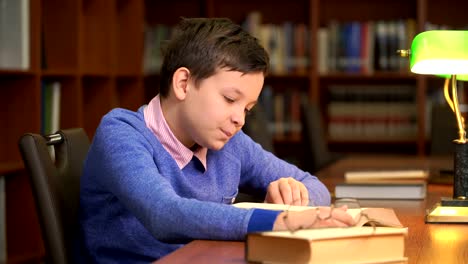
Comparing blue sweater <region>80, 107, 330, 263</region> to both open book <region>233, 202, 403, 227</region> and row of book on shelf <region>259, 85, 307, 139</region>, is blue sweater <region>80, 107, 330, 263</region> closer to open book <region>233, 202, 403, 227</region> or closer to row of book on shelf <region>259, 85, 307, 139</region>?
open book <region>233, 202, 403, 227</region>

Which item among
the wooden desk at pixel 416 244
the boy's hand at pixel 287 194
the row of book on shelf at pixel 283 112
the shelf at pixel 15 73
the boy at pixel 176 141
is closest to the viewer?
the wooden desk at pixel 416 244

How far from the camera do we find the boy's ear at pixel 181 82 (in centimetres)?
166

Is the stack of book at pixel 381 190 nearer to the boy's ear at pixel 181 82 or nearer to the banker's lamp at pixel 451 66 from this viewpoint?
the banker's lamp at pixel 451 66

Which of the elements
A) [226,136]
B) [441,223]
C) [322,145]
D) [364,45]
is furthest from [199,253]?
[364,45]

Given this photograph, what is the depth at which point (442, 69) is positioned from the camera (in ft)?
6.13

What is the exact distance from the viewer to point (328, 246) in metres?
1.19

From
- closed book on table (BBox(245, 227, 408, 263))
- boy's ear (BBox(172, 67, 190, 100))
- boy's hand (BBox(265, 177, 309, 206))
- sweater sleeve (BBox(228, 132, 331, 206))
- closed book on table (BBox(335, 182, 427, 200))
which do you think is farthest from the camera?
closed book on table (BBox(335, 182, 427, 200))

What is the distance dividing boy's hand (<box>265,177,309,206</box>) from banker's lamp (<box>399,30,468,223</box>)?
24 cm

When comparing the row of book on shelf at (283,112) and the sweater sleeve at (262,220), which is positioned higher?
the sweater sleeve at (262,220)

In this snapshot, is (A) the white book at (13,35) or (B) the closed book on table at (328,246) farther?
(A) the white book at (13,35)

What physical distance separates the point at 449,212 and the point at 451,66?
0.31 m

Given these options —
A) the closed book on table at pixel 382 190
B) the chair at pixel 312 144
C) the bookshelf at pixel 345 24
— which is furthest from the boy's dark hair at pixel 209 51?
the bookshelf at pixel 345 24

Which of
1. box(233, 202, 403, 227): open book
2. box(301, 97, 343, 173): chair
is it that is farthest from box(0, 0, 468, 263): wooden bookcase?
box(233, 202, 403, 227): open book

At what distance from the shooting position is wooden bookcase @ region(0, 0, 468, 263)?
149 inches
